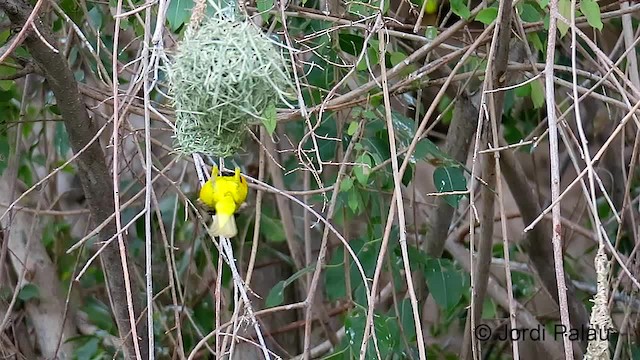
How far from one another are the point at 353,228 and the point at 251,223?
0.41 metres

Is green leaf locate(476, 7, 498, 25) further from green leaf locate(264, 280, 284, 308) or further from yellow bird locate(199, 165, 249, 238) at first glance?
green leaf locate(264, 280, 284, 308)

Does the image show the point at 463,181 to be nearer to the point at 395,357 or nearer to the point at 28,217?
the point at 395,357

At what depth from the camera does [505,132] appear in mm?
2357

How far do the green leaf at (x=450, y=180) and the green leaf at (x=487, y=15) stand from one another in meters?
0.29

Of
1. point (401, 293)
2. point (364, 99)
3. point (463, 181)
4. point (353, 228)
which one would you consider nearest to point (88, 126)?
point (364, 99)

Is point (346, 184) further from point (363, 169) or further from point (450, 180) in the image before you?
point (450, 180)

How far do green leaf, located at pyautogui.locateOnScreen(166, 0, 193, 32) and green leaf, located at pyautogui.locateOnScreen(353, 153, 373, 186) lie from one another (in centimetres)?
38

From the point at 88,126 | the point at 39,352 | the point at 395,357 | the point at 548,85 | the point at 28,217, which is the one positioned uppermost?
the point at 548,85

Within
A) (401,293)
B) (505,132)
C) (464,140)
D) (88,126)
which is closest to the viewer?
(88,126)

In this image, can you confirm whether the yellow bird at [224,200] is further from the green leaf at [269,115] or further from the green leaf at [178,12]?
the green leaf at [178,12]

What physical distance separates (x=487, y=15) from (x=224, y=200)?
0.59m

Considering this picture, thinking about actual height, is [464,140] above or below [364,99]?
below

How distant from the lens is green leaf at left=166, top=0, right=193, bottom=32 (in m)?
1.18

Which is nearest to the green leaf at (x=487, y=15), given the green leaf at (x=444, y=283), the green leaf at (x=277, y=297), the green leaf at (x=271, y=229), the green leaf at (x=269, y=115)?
the green leaf at (x=269, y=115)
